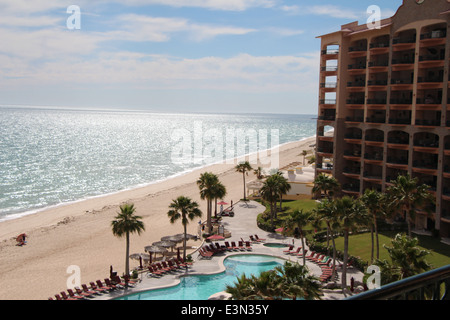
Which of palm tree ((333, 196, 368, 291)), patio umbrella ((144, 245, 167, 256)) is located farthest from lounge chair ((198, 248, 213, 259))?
palm tree ((333, 196, 368, 291))

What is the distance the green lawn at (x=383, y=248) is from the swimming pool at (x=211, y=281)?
25.2ft

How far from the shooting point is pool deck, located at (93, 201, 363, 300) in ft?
102

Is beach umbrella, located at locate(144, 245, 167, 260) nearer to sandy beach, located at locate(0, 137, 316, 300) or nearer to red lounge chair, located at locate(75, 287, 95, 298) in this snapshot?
sandy beach, located at locate(0, 137, 316, 300)

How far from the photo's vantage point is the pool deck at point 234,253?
31.1 metres

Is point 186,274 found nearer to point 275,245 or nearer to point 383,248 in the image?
point 275,245

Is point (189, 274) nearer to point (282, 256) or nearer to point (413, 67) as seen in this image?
point (282, 256)

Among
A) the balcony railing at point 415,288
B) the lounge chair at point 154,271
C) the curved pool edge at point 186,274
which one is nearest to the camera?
the balcony railing at point 415,288

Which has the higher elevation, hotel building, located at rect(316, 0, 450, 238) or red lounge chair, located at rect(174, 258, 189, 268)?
hotel building, located at rect(316, 0, 450, 238)

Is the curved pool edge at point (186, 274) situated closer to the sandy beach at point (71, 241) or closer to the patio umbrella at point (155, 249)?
the patio umbrella at point (155, 249)

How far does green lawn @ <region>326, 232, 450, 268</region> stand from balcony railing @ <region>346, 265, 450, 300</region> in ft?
115

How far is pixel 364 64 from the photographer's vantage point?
184 feet

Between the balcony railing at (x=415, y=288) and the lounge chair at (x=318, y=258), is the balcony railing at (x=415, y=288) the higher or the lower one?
the higher one

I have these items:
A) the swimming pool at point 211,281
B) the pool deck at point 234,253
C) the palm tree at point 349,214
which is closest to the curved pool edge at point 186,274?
the pool deck at point 234,253

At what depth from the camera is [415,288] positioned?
4.48 meters
